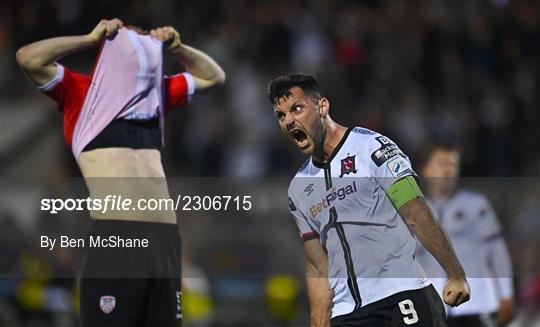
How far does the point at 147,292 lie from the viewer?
6.50m

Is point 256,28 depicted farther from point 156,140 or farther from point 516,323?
point 156,140

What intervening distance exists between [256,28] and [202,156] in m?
2.10

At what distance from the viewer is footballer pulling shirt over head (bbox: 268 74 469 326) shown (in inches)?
223

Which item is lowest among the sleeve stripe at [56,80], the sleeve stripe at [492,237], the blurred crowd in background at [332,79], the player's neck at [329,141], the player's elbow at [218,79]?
the sleeve stripe at [492,237]

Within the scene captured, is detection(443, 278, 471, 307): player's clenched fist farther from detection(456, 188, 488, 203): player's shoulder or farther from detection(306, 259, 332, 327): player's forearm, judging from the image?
detection(456, 188, 488, 203): player's shoulder

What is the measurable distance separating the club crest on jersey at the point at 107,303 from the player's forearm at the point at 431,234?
5.87 ft

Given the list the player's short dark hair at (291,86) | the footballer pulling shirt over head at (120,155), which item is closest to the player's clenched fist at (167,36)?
the footballer pulling shirt over head at (120,155)

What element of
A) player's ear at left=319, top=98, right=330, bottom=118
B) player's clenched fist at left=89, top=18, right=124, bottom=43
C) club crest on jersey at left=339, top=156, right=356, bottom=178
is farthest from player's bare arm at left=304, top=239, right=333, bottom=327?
player's clenched fist at left=89, top=18, right=124, bottom=43

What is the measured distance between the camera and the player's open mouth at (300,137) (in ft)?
19.5

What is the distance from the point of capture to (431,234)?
219 inches

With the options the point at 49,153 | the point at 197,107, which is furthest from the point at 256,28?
the point at 49,153

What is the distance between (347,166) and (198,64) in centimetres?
158

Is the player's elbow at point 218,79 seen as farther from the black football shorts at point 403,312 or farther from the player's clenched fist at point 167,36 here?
the black football shorts at point 403,312

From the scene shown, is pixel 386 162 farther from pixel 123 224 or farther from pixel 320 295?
pixel 123 224
